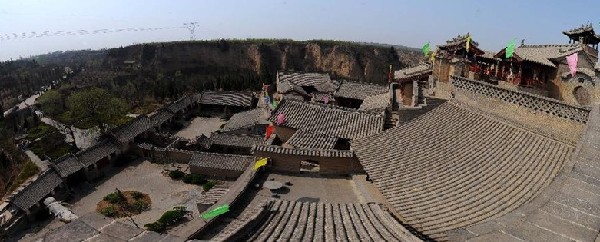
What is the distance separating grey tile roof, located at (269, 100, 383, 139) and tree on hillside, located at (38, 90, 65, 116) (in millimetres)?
Result: 49066

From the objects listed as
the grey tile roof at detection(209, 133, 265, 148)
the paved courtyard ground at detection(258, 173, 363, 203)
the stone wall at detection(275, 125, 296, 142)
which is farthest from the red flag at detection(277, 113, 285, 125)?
the grey tile roof at detection(209, 133, 265, 148)

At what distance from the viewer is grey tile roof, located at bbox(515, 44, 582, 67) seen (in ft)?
71.1

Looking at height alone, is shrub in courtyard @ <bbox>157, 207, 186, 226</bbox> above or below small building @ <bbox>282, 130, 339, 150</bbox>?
below

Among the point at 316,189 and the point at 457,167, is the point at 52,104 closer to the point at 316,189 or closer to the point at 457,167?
the point at 316,189

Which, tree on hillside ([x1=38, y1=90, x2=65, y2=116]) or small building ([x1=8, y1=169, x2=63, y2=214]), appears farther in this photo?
tree on hillside ([x1=38, y1=90, x2=65, y2=116])

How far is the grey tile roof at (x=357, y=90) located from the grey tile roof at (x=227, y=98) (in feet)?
59.3

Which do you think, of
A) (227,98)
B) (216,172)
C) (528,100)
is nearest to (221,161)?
(216,172)

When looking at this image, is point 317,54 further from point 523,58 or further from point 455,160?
point 455,160

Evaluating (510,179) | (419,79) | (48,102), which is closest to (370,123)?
(419,79)

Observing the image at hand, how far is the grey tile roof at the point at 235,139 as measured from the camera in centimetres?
3822

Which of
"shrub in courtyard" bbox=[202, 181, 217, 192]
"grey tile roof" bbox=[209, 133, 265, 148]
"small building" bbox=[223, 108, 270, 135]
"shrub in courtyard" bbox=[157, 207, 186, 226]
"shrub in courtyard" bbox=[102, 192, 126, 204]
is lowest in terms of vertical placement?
"shrub in courtyard" bbox=[102, 192, 126, 204]

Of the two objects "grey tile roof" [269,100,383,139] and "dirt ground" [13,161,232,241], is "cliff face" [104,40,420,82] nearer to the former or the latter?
"dirt ground" [13,161,232,241]

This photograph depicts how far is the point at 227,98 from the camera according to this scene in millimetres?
59719

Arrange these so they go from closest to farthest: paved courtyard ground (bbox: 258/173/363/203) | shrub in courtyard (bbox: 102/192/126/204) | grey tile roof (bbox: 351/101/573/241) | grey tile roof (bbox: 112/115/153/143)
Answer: grey tile roof (bbox: 351/101/573/241)
paved courtyard ground (bbox: 258/173/363/203)
shrub in courtyard (bbox: 102/192/126/204)
grey tile roof (bbox: 112/115/153/143)
